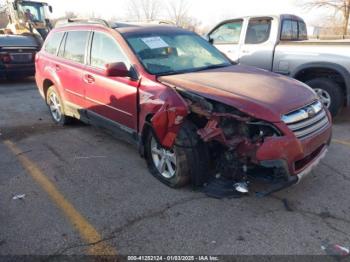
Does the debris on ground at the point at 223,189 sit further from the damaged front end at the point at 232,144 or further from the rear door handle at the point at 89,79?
the rear door handle at the point at 89,79

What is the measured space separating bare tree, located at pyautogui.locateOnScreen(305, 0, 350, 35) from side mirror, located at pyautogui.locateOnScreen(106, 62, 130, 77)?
82.9 ft

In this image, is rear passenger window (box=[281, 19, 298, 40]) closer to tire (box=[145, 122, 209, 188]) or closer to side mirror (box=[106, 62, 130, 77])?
side mirror (box=[106, 62, 130, 77])

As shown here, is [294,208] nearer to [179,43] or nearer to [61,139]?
[179,43]

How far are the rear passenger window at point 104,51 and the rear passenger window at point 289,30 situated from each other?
3.98m

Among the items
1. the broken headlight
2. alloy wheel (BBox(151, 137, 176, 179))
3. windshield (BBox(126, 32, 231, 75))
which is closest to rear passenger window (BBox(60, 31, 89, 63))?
windshield (BBox(126, 32, 231, 75))

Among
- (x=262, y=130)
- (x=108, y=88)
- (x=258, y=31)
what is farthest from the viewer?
(x=258, y=31)

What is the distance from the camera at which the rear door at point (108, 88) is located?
391 cm

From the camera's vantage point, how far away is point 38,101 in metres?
8.06

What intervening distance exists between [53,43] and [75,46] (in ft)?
3.30

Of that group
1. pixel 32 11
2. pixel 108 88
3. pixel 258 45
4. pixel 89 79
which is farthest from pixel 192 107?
pixel 32 11

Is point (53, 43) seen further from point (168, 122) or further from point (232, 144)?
point (232, 144)

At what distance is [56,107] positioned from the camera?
5930 millimetres

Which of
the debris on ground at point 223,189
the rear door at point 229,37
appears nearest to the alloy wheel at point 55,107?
the debris on ground at point 223,189

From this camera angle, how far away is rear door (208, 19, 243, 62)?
713 centimetres
